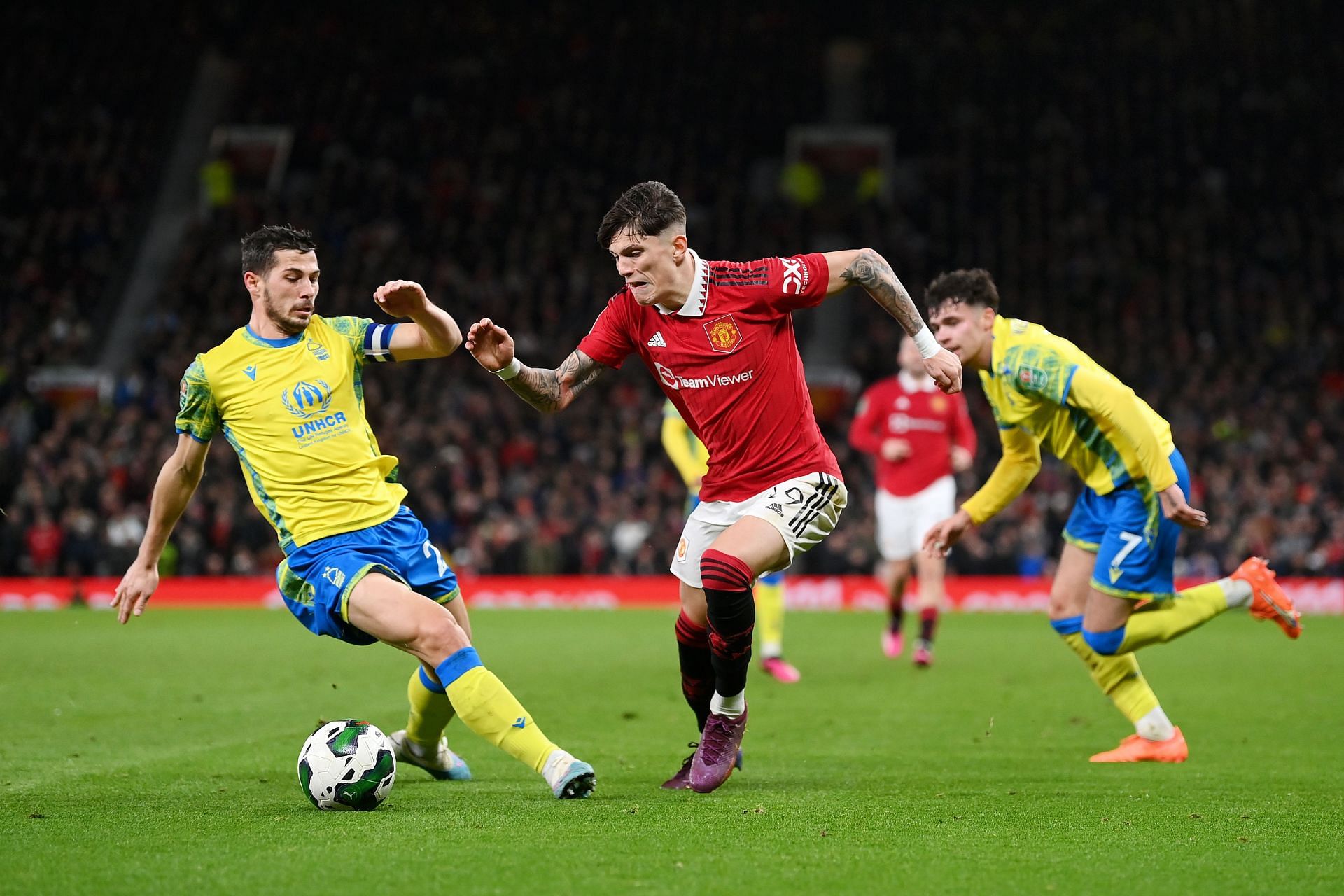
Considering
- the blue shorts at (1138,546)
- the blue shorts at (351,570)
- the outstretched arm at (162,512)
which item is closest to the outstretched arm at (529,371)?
the blue shorts at (351,570)

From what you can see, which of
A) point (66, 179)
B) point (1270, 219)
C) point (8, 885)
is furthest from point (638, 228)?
point (66, 179)

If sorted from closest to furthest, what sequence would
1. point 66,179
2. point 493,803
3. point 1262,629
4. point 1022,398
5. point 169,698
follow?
point 493,803 < point 1022,398 < point 169,698 < point 1262,629 < point 66,179

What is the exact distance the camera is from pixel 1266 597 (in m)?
6.95

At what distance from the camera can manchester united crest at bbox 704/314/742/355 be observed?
555 centimetres

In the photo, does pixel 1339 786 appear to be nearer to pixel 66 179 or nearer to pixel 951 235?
pixel 951 235

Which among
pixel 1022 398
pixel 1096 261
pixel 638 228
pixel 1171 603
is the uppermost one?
pixel 1096 261

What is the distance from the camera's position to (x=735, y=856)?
4.10 meters

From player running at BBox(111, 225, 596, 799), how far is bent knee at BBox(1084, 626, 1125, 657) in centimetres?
297

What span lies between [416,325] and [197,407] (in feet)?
3.08

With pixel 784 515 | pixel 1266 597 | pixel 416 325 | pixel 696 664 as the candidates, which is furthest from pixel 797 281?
pixel 1266 597

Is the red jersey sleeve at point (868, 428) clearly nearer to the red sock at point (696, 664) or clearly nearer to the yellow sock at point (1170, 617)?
the yellow sock at point (1170, 617)

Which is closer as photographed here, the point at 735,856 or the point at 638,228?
the point at 735,856

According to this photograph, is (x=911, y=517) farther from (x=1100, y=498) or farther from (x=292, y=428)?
(x=292, y=428)

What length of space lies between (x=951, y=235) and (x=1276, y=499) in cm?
859
